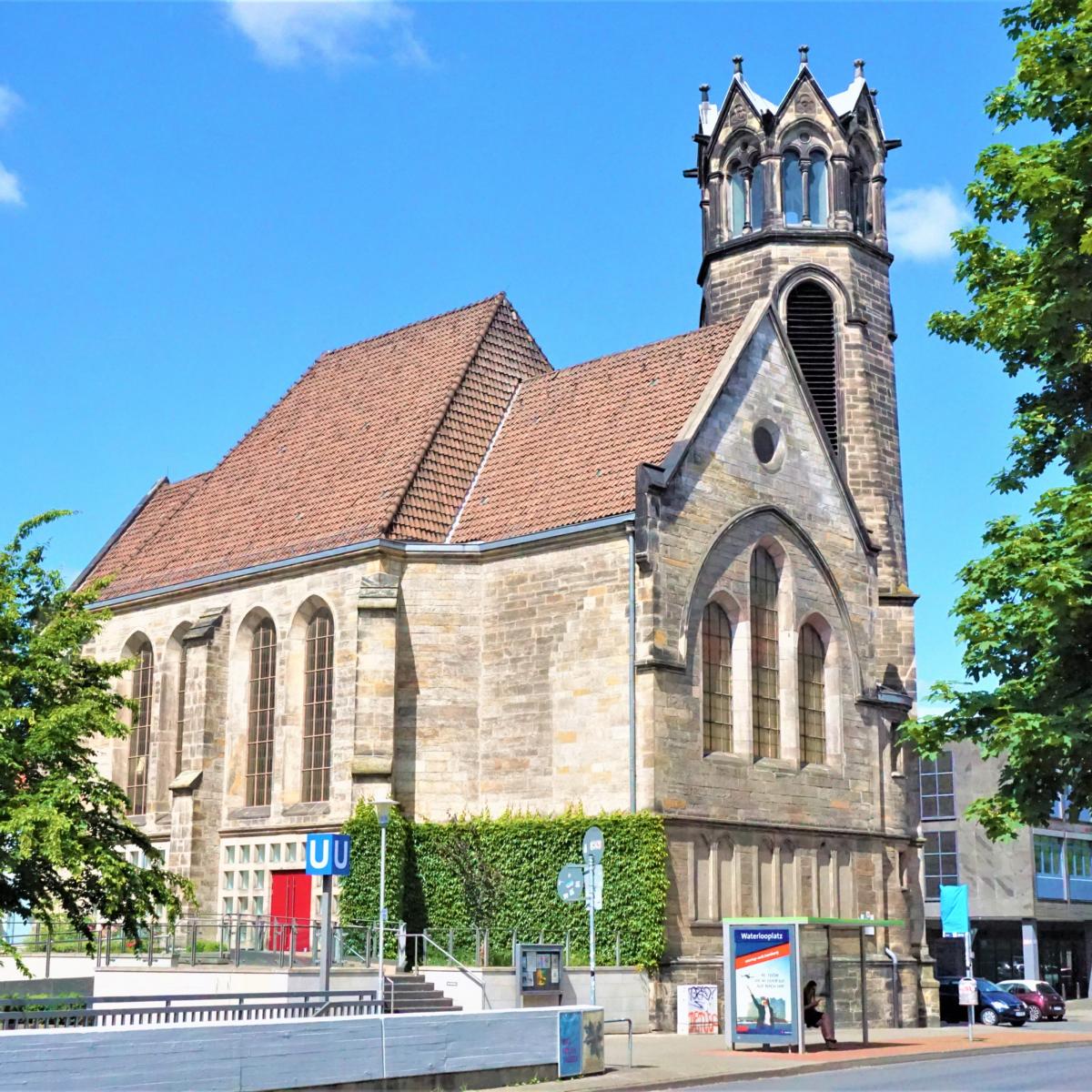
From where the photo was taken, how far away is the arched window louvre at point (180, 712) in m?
38.3

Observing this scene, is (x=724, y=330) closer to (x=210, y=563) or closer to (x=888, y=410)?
(x=888, y=410)

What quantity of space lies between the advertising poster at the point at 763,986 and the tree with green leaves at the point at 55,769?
923cm

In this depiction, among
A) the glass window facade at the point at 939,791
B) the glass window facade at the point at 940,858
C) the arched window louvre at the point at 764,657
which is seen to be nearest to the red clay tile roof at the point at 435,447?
the arched window louvre at the point at 764,657

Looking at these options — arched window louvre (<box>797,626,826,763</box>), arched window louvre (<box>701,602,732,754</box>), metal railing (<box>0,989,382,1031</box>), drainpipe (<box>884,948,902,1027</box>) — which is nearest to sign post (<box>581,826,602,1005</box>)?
metal railing (<box>0,989,382,1031</box>)

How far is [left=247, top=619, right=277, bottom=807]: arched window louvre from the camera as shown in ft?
118

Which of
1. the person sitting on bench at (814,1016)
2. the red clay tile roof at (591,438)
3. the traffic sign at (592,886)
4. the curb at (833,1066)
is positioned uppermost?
the red clay tile roof at (591,438)

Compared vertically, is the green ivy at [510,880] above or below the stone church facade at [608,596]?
below

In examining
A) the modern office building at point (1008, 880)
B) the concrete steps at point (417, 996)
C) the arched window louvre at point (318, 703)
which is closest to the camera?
the concrete steps at point (417, 996)

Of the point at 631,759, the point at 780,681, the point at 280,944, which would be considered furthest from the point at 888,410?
the point at 280,944

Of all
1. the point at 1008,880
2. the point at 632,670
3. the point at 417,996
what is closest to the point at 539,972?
the point at 417,996

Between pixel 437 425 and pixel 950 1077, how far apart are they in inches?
793

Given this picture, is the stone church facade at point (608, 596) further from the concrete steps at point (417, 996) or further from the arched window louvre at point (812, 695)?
the concrete steps at point (417, 996)

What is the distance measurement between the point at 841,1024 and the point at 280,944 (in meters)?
12.1

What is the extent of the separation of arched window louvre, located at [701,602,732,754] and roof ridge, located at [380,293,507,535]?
279 inches
